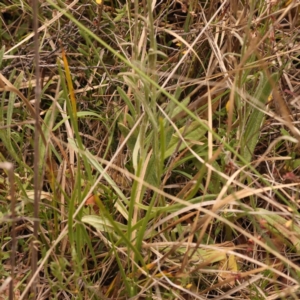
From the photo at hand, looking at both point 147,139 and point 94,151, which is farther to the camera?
point 94,151

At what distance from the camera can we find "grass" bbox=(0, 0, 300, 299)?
988 mm

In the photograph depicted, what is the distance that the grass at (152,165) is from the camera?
0.99 meters

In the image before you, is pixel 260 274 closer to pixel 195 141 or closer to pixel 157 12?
pixel 195 141

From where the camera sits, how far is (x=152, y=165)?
3.79ft

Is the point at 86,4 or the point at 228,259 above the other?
the point at 86,4

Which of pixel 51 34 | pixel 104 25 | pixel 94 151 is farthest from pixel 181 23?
pixel 94 151

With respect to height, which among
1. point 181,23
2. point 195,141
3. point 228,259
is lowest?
point 228,259

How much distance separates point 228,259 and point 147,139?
11.5 inches

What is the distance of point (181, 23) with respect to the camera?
5.28 ft

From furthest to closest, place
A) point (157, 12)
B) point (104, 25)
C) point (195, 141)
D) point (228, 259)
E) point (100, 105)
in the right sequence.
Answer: point (157, 12), point (104, 25), point (100, 105), point (195, 141), point (228, 259)

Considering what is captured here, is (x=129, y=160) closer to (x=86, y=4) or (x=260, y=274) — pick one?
(x=260, y=274)

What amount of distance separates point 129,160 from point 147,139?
0.12 m

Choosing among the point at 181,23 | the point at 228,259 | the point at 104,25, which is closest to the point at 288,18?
the point at 181,23

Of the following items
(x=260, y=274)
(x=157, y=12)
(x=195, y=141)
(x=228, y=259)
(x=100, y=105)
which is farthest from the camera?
(x=157, y=12)
